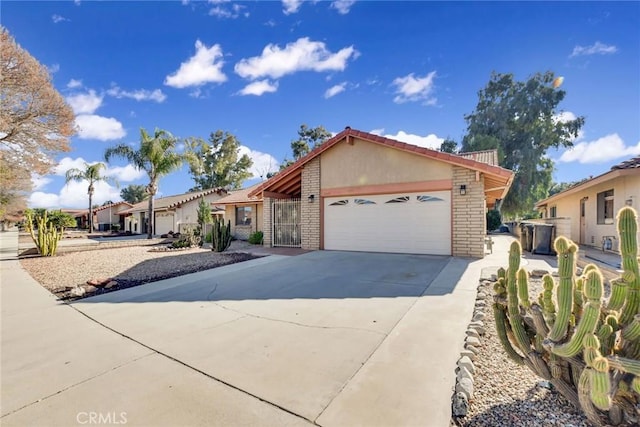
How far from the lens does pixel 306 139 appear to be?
36.7 metres

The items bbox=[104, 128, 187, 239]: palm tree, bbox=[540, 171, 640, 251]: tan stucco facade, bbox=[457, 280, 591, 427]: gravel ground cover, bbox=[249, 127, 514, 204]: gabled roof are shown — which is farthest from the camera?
bbox=[104, 128, 187, 239]: palm tree

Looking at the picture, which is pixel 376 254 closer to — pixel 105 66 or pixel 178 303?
pixel 178 303

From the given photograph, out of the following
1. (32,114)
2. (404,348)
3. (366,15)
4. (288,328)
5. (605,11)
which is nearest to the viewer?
(404,348)

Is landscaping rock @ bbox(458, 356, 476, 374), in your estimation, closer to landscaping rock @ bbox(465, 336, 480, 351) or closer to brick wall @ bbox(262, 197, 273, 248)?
landscaping rock @ bbox(465, 336, 480, 351)

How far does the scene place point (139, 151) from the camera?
71.5 feet

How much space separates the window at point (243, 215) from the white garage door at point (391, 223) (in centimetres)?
1001

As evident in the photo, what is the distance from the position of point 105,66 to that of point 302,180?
33.3ft

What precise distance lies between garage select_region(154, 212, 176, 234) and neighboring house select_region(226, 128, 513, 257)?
62.9ft

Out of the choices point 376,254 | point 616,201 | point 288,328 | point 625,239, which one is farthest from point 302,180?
point 616,201

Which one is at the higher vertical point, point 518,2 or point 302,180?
point 518,2

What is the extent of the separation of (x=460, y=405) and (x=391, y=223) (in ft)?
29.2

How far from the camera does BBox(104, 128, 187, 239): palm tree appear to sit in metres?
21.5

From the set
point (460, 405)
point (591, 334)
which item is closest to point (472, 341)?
point (460, 405)

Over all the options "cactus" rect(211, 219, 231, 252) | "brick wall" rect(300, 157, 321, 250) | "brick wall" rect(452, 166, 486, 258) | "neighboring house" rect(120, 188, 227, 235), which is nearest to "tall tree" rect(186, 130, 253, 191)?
"neighboring house" rect(120, 188, 227, 235)
